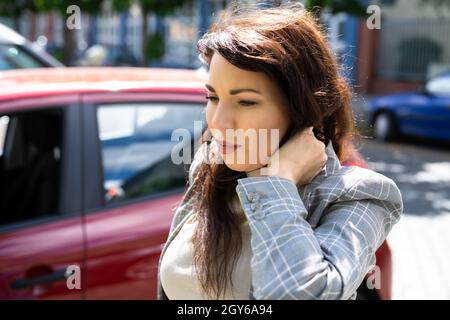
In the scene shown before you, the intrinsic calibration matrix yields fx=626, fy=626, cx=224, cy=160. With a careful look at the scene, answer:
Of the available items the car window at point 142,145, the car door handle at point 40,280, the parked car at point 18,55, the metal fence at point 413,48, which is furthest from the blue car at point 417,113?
the car door handle at point 40,280

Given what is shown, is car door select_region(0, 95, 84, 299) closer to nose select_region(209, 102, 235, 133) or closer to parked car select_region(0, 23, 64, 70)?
nose select_region(209, 102, 235, 133)

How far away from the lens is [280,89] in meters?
1.30

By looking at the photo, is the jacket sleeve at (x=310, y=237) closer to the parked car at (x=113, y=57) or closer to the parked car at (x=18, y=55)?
the parked car at (x=18, y=55)

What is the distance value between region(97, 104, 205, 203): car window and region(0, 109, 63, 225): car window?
0.20 m

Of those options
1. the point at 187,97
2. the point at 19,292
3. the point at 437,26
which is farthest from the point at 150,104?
the point at 437,26

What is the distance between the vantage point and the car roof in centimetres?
252

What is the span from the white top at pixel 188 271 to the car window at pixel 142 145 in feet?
3.78

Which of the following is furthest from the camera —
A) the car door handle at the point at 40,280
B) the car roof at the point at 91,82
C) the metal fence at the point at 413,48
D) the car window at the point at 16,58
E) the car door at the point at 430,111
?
the metal fence at the point at 413,48

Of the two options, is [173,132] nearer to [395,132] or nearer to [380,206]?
[380,206]

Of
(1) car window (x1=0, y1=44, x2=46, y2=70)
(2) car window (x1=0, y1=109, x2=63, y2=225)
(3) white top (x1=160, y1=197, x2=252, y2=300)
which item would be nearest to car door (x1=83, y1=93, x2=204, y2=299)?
(2) car window (x1=0, y1=109, x2=63, y2=225)

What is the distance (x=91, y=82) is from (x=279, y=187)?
1630 millimetres

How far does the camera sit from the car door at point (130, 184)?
2348mm

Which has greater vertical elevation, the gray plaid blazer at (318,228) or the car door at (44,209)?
the gray plaid blazer at (318,228)

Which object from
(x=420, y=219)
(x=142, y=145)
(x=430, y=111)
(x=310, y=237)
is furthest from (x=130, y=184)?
(x=430, y=111)
